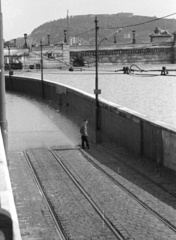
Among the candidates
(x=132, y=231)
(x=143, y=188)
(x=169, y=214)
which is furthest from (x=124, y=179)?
(x=132, y=231)

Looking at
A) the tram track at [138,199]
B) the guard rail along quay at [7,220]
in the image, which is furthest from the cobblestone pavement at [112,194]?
the guard rail along quay at [7,220]

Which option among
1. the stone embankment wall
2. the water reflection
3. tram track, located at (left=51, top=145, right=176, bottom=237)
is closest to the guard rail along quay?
tram track, located at (left=51, top=145, right=176, bottom=237)

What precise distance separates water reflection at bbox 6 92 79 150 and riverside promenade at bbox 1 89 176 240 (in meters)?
0.04

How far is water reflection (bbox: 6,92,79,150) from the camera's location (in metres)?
23.5

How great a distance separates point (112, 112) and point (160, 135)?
5830mm

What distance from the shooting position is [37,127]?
93.2ft

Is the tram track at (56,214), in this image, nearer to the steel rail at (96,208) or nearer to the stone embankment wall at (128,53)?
the steel rail at (96,208)

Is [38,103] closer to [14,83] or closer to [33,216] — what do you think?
[14,83]

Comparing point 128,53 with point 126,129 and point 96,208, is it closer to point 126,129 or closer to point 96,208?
point 126,129

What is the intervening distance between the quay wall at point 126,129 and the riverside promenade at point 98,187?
1.34 ft

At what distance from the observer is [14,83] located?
5981 centimetres

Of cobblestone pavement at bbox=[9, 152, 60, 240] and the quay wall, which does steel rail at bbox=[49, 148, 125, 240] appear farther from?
the quay wall

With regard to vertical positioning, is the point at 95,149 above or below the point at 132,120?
below

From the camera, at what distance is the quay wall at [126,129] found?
1703 centimetres
